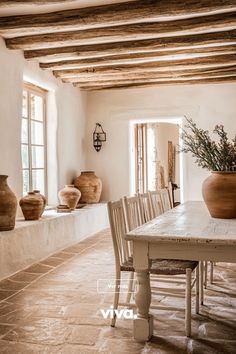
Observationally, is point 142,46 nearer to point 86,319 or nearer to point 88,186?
point 88,186

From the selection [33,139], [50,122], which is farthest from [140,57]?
[33,139]

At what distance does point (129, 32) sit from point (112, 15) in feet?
1.62

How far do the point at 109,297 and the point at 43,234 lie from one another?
5.69 ft

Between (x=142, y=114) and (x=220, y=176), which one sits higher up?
(x=142, y=114)

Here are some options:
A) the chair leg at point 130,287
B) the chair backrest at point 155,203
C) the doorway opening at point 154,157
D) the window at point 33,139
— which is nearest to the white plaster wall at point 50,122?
the window at point 33,139

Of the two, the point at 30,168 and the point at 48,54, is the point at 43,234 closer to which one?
the point at 30,168

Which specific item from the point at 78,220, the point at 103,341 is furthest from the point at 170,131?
the point at 103,341

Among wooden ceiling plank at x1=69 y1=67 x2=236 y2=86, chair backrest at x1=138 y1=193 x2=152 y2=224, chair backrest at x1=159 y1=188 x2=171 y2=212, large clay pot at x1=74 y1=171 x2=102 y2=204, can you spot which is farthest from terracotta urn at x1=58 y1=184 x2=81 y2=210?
chair backrest at x1=138 y1=193 x2=152 y2=224

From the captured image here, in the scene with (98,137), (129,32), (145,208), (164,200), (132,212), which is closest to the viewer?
(132,212)

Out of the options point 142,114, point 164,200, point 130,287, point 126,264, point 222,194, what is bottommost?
point 130,287

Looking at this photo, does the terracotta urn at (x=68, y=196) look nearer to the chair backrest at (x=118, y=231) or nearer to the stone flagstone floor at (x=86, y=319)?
the stone flagstone floor at (x=86, y=319)

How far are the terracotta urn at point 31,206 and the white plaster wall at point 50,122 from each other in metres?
0.28

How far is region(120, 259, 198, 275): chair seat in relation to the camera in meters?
2.54

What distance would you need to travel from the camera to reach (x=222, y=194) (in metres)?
2.75
